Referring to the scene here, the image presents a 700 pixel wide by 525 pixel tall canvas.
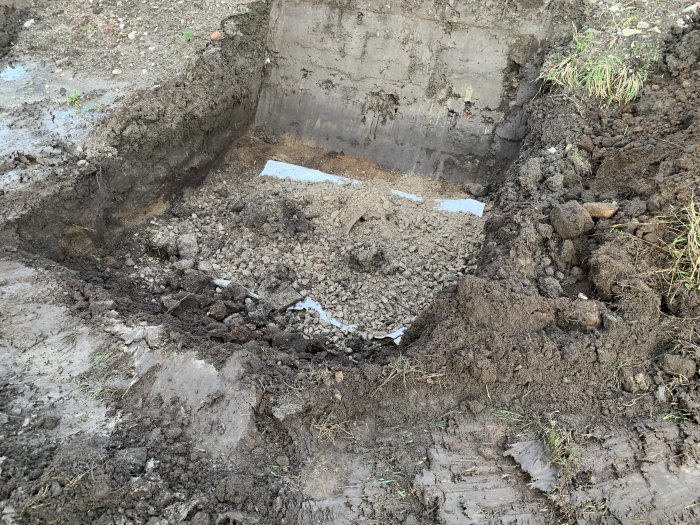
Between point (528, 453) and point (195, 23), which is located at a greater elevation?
point (195, 23)

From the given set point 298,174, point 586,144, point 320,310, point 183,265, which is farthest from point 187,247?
point 586,144

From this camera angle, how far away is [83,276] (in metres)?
4.12

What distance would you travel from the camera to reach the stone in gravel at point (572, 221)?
379 cm

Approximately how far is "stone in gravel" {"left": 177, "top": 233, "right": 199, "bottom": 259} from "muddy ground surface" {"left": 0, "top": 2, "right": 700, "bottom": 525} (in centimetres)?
17

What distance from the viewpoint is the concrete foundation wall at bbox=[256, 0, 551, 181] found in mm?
5629

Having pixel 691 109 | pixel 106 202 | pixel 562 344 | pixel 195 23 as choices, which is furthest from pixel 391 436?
pixel 195 23

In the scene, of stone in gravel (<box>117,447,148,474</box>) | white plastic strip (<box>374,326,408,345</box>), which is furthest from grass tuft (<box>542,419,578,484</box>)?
stone in gravel (<box>117,447,148,474</box>)

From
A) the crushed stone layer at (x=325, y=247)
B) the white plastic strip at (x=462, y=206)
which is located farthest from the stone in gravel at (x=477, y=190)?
the crushed stone layer at (x=325, y=247)

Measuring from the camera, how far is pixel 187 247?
4.79 metres

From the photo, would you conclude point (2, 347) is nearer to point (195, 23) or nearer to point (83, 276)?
point (83, 276)

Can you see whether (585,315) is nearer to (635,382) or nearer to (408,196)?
(635,382)

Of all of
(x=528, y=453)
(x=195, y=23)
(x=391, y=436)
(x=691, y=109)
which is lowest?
(x=391, y=436)

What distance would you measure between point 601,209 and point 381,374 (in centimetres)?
199

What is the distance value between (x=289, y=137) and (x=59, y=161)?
257 cm
